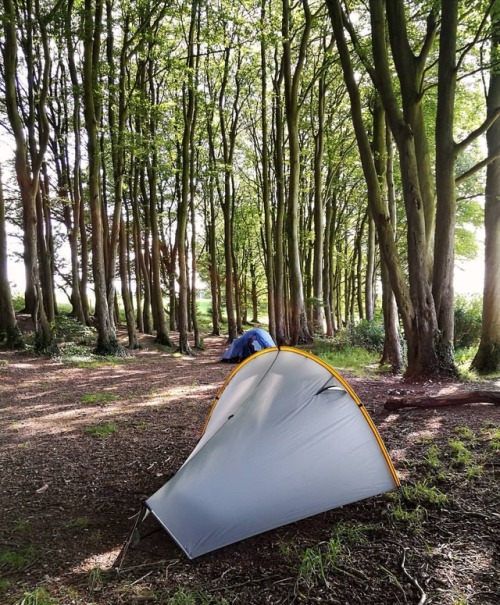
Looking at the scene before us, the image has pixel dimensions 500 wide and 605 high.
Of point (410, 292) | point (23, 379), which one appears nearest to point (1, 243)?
point (23, 379)

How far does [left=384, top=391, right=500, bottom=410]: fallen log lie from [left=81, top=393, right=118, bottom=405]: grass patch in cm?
489

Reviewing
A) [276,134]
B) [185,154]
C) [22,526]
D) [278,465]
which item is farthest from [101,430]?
[276,134]

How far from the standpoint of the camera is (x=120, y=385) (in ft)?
30.9

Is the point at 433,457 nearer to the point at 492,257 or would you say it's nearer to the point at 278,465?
the point at 278,465

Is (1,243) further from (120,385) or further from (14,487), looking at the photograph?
(14,487)

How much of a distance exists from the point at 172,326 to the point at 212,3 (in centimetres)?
1808

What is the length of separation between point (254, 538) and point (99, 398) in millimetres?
5562

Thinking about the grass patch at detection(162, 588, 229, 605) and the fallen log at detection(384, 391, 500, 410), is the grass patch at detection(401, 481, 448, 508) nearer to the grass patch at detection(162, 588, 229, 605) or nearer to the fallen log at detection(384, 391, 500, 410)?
the grass patch at detection(162, 588, 229, 605)

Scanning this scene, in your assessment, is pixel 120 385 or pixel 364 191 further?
pixel 364 191

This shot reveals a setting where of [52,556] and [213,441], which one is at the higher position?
[213,441]

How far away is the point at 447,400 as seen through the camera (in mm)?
5703

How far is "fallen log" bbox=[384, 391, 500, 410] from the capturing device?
18.3ft

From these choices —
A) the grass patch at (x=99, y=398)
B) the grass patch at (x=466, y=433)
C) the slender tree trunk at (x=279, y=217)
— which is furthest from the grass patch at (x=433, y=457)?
the slender tree trunk at (x=279, y=217)

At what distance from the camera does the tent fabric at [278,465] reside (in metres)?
3.29
